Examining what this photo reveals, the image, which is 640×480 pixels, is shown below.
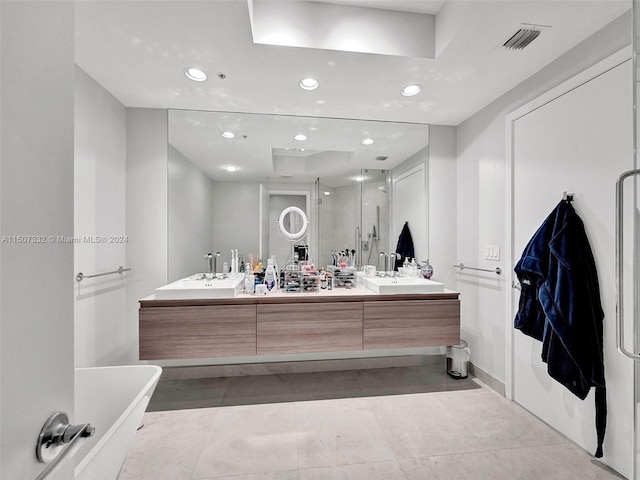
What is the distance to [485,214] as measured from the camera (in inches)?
96.9

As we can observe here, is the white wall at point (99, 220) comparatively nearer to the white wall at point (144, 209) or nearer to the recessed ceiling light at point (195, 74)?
the white wall at point (144, 209)

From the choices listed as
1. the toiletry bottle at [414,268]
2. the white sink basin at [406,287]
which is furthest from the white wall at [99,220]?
the toiletry bottle at [414,268]

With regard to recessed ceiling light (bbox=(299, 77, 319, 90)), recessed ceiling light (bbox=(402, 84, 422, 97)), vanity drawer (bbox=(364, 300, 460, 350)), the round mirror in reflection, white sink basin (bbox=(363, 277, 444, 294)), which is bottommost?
vanity drawer (bbox=(364, 300, 460, 350))

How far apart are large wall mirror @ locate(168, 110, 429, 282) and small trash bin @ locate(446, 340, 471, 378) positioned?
1.03m

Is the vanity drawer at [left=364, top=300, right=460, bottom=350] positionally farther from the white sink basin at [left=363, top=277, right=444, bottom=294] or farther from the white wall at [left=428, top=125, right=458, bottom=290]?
the white wall at [left=428, top=125, right=458, bottom=290]

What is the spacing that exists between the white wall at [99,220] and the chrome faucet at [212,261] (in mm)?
625

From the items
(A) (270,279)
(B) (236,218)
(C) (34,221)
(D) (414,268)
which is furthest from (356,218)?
(C) (34,221)

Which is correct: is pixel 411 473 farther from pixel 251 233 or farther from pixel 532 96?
pixel 532 96

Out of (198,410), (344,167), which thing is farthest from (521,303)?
(198,410)

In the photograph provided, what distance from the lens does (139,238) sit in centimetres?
246

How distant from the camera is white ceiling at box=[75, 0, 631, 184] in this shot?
4.83 feet

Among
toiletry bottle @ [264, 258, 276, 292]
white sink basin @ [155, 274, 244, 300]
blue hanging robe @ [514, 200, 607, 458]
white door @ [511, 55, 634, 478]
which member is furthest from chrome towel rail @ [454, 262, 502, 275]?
white sink basin @ [155, 274, 244, 300]

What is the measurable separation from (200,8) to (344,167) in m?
1.62

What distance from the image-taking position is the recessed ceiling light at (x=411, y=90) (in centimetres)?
212
